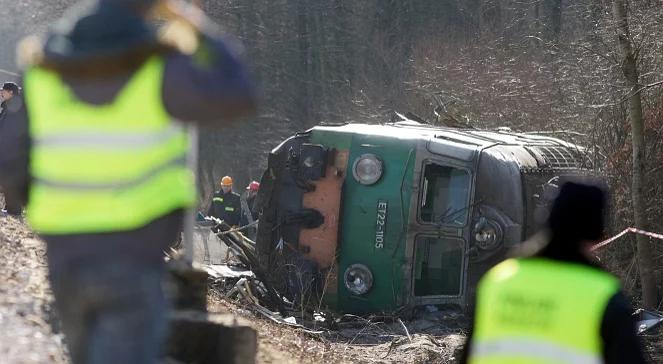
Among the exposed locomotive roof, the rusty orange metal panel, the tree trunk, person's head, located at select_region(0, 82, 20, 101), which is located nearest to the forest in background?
the tree trunk

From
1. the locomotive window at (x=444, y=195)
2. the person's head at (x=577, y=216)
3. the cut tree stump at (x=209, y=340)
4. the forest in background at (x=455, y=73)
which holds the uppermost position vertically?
the forest in background at (x=455, y=73)

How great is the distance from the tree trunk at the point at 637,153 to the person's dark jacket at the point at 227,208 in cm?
841

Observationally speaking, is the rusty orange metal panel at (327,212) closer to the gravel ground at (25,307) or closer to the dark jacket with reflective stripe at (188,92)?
the gravel ground at (25,307)

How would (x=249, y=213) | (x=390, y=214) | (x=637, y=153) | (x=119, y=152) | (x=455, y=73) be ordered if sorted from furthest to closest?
(x=455, y=73) → (x=249, y=213) → (x=390, y=214) → (x=637, y=153) → (x=119, y=152)

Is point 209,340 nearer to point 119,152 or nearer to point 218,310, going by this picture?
point 119,152

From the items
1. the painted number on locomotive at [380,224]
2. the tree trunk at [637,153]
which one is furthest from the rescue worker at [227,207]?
the tree trunk at [637,153]

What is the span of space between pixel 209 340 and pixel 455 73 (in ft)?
69.5

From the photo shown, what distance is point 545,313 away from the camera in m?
3.55

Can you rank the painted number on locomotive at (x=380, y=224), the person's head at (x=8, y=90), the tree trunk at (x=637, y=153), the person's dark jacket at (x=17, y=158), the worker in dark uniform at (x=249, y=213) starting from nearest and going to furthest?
the person's dark jacket at (x=17, y=158), the person's head at (x=8, y=90), the tree trunk at (x=637, y=153), the painted number on locomotive at (x=380, y=224), the worker in dark uniform at (x=249, y=213)

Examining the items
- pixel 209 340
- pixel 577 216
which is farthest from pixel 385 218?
pixel 577 216

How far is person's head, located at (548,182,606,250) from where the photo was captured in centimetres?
353

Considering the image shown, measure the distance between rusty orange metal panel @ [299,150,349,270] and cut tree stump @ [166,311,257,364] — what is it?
7.26 m

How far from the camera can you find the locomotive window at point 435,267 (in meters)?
12.5

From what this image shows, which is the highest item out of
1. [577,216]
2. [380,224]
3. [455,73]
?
[455,73]
